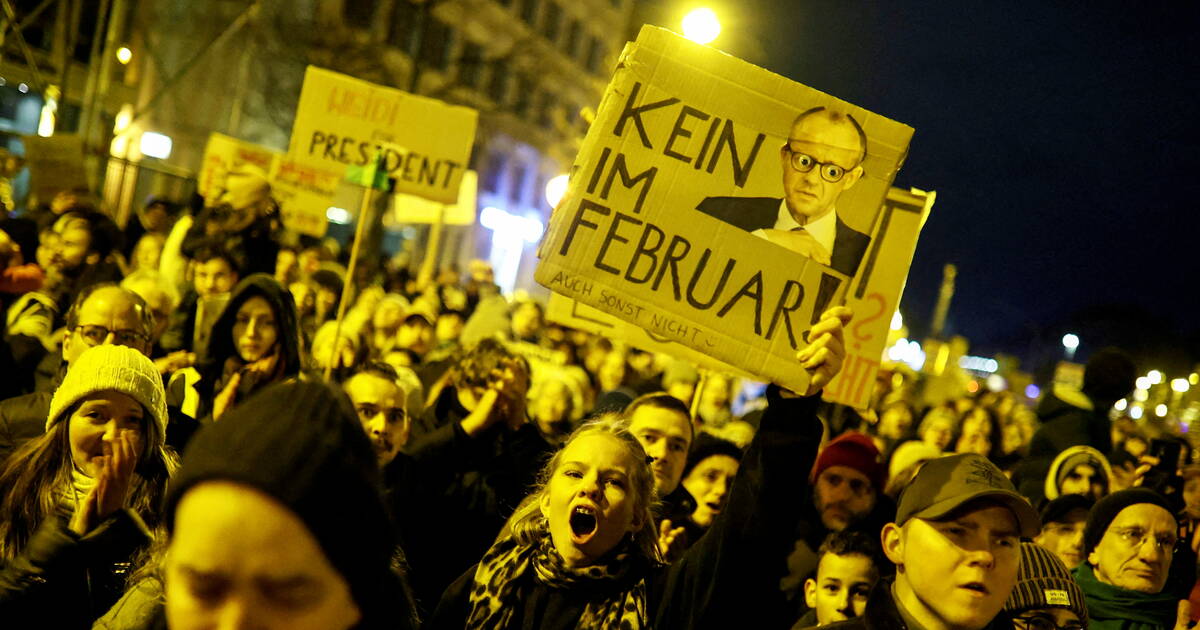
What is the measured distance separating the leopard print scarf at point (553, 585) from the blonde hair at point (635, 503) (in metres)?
→ 0.07

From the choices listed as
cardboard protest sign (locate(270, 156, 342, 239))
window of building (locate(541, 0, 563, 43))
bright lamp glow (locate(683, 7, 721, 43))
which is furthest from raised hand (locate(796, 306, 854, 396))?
window of building (locate(541, 0, 563, 43))

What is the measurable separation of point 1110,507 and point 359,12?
33.5m

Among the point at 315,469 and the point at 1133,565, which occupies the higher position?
the point at 315,469

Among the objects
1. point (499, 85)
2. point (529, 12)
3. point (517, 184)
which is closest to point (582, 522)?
point (499, 85)

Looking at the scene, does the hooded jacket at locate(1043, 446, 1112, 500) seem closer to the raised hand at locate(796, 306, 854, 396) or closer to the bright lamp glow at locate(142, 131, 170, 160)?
the raised hand at locate(796, 306, 854, 396)

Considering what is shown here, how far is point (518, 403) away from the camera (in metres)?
5.37

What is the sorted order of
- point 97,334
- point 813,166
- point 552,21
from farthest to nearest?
point 552,21 < point 97,334 < point 813,166

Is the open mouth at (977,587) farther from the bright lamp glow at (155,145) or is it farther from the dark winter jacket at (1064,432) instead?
the bright lamp glow at (155,145)

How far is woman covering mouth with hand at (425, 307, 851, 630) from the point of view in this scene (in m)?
2.79

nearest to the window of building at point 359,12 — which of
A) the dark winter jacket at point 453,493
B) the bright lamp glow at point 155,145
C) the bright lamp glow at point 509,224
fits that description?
the bright lamp glow at point 155,145

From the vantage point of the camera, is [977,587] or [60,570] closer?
[60,570]

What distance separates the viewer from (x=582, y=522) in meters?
3.23

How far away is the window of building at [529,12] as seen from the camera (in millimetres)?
43000

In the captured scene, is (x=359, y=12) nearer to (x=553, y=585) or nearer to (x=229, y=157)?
(x=229, y=157)
